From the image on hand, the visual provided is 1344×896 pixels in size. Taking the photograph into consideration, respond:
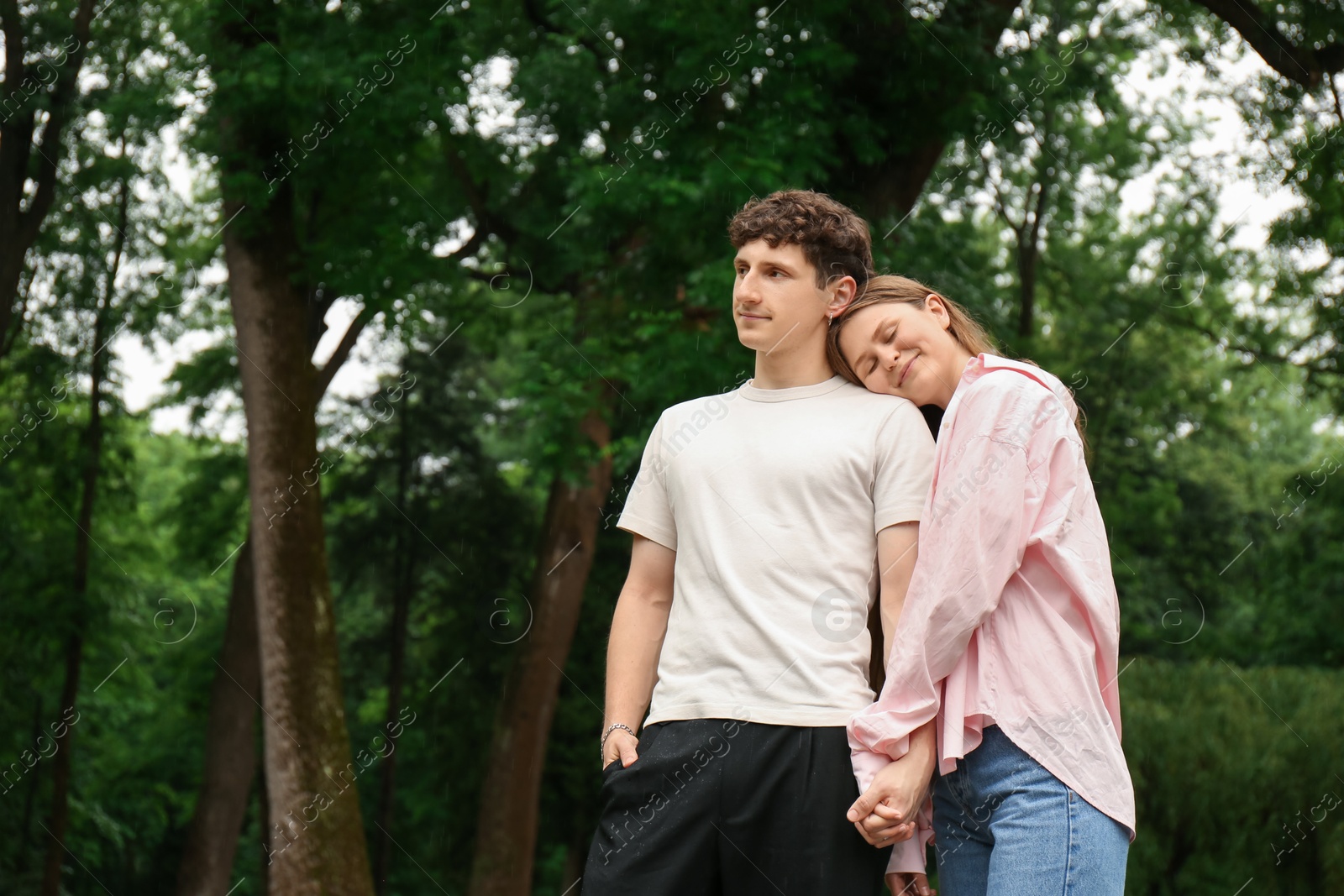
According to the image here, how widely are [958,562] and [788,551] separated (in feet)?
1.43

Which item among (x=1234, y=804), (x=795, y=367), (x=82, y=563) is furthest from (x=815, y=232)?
(x=82, y=563)

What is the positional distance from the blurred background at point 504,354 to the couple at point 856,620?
12.5 ft

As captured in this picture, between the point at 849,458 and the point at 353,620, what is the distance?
19636 millimetres

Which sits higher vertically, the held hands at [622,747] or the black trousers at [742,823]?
the held hands at [622,747]

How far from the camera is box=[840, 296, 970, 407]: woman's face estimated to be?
2.65 m

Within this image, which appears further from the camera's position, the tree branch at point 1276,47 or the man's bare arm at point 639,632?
the tree branch at point 1276,47

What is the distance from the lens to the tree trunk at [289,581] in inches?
373

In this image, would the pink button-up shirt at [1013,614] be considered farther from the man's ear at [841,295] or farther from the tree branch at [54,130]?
the tree branch at [54,130]

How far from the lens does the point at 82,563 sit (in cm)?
1528

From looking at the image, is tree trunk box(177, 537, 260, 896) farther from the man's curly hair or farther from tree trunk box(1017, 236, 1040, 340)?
the man's curly hair

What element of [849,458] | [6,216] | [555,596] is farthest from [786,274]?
[6,216]

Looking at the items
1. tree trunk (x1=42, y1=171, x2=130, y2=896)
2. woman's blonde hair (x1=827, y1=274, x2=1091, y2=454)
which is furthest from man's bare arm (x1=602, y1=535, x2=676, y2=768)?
tree trunk (x1=42, y1=171, x2=130, y2=896)

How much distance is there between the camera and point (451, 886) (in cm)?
1714

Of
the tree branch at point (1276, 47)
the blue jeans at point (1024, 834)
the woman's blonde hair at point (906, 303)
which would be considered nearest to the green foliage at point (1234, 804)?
the tree branch at point (1276, 47)
